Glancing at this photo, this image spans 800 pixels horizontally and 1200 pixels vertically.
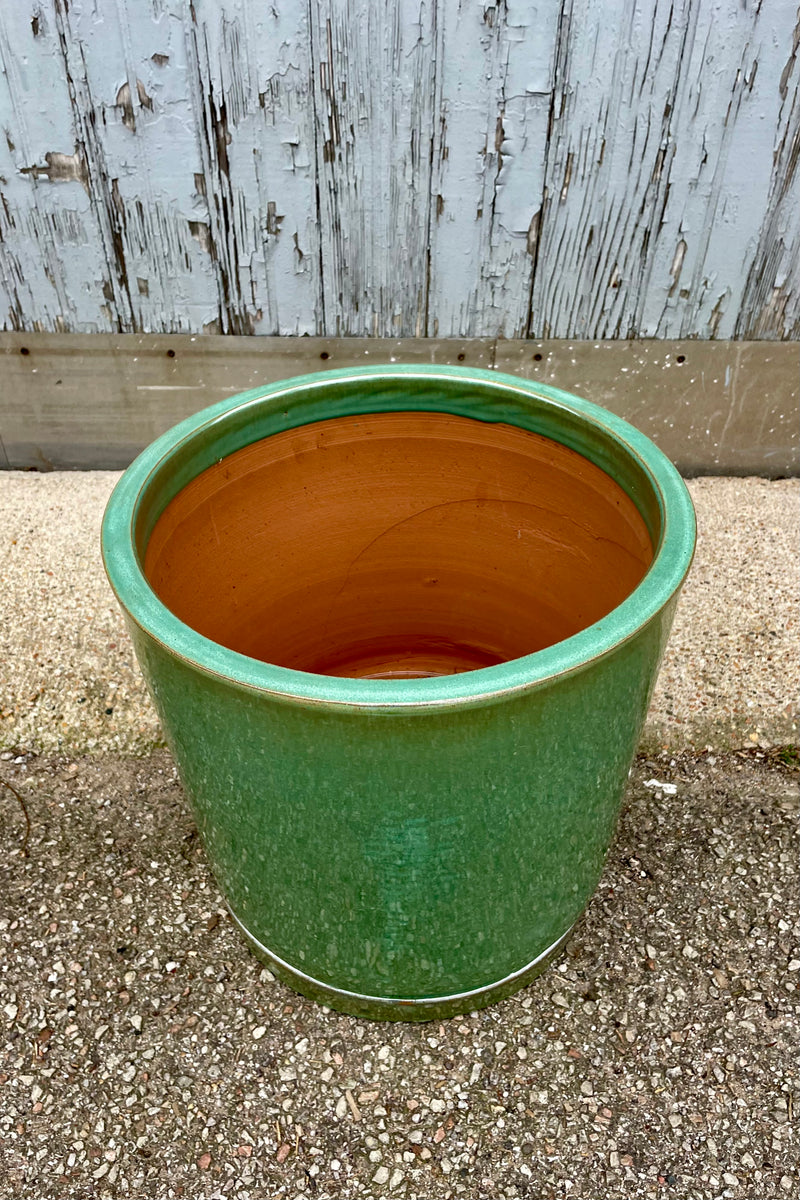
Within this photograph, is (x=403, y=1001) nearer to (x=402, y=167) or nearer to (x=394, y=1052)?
(x=394, y=1052)

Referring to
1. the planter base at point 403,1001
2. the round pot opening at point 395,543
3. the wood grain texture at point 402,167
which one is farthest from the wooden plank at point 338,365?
the planter base at point 403,1001

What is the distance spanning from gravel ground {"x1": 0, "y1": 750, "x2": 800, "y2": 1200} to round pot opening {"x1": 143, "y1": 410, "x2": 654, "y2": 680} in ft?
1.60

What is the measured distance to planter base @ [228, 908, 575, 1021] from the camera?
4.88 feet

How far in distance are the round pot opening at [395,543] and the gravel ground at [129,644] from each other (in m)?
0.46

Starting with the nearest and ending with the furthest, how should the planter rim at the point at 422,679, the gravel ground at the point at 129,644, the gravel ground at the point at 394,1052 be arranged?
the planter rim at the point at 422,679
the gravel ground at the point at 394,1052
the gravel ground at the point at 129,644

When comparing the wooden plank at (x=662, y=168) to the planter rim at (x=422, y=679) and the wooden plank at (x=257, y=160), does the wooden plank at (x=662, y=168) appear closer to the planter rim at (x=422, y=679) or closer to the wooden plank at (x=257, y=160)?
the wooden plank at (x=257, y=160)

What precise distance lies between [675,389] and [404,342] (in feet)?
2.50

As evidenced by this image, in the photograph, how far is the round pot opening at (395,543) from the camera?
4.97 feet

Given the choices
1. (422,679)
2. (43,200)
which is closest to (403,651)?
(422,679)

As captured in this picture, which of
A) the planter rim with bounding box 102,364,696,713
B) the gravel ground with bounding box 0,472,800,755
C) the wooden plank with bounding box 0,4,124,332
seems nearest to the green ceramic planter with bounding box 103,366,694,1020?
the planter rim with bounding box 102,364,696,713

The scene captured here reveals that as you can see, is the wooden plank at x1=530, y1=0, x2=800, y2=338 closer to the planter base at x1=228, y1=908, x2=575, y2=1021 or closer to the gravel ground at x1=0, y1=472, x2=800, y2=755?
the gravel ground at x1=0, y1=472, x2=800, y2=755

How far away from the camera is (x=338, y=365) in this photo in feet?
8.27

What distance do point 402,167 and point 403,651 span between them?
117 centimetres

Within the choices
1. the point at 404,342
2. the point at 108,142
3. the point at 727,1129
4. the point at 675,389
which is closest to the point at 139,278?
the point at 108,142
